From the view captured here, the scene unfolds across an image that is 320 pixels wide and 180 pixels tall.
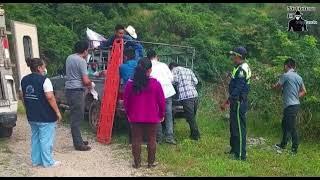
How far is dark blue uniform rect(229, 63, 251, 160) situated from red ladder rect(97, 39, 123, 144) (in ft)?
7.35

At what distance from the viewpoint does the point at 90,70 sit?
1093cm

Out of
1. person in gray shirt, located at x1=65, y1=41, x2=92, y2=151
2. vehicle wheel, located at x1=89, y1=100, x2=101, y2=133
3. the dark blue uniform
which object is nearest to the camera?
the dark blue uniform

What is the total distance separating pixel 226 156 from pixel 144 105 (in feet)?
6.37

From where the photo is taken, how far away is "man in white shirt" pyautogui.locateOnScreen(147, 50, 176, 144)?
8.89 metres

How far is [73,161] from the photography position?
7742 mm

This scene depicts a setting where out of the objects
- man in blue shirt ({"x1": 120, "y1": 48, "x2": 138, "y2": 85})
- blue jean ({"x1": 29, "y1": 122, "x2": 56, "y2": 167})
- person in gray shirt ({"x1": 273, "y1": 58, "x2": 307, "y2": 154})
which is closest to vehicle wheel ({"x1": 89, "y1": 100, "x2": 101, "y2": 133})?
man in blue shirt ({"x1": 120, "y1": 48, "x2": 138, "y2": 85})

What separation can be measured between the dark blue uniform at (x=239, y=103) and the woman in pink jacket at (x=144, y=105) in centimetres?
134

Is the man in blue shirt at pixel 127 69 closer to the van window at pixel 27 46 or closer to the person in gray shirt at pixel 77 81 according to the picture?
the person in gray shirt at pixel 77 81

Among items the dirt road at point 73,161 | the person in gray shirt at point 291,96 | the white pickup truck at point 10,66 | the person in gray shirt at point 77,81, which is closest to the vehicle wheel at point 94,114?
the dirt road at point 73,161

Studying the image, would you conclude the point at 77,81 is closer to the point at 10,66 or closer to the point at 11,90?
the point at 11,90

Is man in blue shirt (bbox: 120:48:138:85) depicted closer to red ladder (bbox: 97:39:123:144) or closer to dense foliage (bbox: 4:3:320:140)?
red ladder (bbox: 97:39:123:144)

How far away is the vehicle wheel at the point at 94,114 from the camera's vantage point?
9.92 m

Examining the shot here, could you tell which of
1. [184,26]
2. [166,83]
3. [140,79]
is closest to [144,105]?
[140,79]

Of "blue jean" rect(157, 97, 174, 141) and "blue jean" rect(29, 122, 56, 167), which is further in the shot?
"blue jean" rect(157, 97, 174, 141)
